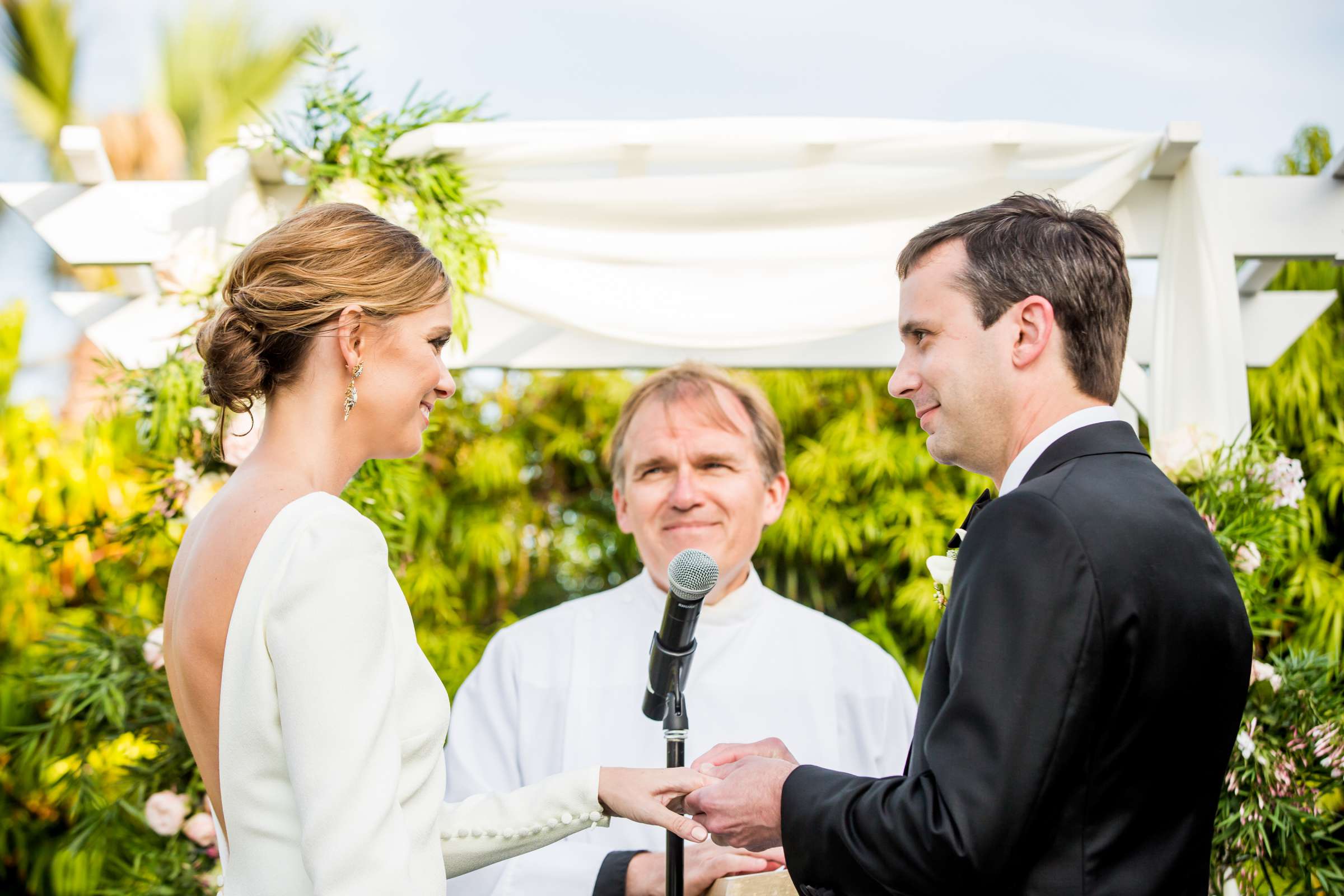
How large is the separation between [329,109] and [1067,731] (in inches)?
135

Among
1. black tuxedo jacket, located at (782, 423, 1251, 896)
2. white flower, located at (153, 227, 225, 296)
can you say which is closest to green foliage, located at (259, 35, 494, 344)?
white flower, located at (153, 227, 225, 296)

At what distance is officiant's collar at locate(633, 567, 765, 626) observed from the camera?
3748mm

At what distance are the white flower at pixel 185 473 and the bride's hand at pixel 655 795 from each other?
7.35ft

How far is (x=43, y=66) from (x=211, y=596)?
479 inches

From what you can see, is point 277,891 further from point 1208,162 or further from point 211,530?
point 1208,162

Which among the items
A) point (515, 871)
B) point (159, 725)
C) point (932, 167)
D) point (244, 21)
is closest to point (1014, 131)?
point (932, 167)

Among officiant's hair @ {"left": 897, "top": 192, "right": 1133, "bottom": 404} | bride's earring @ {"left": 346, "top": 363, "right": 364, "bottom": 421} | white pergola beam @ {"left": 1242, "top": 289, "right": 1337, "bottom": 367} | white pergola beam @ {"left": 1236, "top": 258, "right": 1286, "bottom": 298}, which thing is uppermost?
white pergola beam @ {"left": 1236, "top": 258, "right": 1286, "bottom": 298}

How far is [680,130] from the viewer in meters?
4.23

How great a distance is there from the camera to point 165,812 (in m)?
3.90

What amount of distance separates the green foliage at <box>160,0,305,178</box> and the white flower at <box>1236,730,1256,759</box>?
1120cm

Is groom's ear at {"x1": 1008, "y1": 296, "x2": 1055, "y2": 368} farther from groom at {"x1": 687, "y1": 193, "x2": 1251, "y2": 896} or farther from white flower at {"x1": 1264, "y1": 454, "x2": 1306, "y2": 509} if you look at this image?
white flower at {"x1": 1264, "y1": 454, "x2": 1306, "y2": 509}

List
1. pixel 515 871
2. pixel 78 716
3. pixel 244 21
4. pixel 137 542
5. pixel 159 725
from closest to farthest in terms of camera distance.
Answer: pixel 515 871, pixel 159 725, pixel 137 542, pixel 78 716, pixel 244 21

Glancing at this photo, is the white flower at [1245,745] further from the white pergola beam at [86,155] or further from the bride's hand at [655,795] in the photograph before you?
the white pergola beam at [86,155]

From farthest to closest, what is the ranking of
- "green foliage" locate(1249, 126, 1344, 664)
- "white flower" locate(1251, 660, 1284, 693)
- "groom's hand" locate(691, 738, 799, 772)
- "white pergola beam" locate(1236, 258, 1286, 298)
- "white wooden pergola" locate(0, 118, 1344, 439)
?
"green foliage" locate(1249, 126, 1344, 664) → "white pergola beam" locate(1236, 258, 1286, 298) → "white wooden pergola" locate(0, 118, 1344, 439) → "white flower" locate(1251, 660, 1284, 693) → "groom's hand" locate(691, 738, 799, 772)
